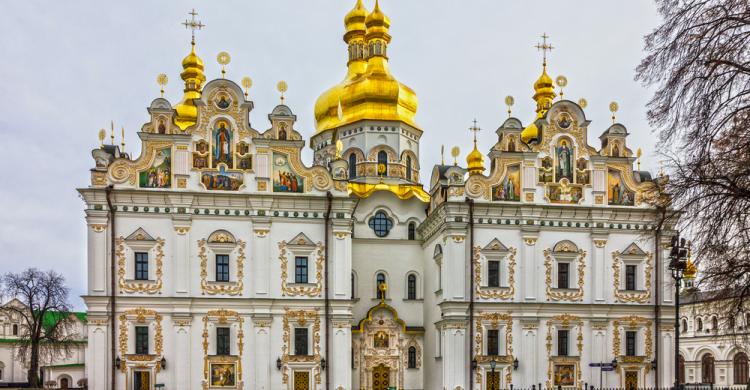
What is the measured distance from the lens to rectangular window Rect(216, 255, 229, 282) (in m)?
33.4

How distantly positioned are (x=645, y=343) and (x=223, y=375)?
17394 mm

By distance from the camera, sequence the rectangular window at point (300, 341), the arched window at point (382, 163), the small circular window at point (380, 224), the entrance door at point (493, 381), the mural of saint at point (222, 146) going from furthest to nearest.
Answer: the arched window at point (382, 163) → the small circular window at point (380, 224) → the entrance door at point (493, 381) → the mural of saint at point (222, 146) → the rectangular window at point (300, 341)

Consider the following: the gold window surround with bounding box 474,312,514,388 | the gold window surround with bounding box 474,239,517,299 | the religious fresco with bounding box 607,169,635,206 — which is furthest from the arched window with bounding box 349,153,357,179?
the religious fresco with bounding box 607,169,635,206

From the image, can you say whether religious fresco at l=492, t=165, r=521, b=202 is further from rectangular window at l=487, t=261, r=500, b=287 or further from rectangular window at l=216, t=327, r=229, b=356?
rectangular window at l=216, t=327, r=229, b=356

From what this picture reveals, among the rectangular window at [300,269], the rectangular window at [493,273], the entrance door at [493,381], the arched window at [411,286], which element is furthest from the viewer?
the arched window at [411,286]

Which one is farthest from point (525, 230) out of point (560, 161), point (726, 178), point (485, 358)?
point (726, 178)

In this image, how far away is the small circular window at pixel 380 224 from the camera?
130 feet

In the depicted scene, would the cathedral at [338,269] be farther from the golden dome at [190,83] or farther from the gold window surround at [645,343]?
→ the golden dome at [190,83]

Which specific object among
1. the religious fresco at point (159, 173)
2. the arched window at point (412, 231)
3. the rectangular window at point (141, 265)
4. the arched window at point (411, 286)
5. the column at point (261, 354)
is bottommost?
the column at point (261, 354)

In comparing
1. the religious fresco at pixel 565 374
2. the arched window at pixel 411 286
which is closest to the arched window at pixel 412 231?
the arched window at pixel 411 286

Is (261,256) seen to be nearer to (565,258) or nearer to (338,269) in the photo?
(338,269)

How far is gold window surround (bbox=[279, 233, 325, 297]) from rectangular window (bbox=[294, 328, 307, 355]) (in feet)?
4.72

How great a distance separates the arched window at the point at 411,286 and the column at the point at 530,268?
5999 millimetres

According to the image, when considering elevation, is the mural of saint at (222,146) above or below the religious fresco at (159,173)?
above
